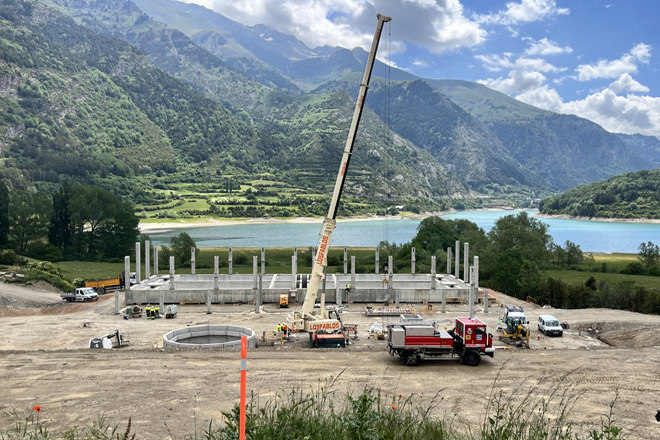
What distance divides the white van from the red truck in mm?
11496

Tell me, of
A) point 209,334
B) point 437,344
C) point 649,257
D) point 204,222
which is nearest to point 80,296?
point 209,334

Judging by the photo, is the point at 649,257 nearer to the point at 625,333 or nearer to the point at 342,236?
the point at 625,333

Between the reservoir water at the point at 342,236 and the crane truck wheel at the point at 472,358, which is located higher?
the reservoir water at the point at 342,236

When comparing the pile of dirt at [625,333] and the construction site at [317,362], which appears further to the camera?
the pile of dirt at [625,333]

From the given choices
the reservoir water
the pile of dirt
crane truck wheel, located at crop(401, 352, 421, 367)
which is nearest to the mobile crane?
crane truck wheel, located at crop(401, 352, 421, 367)

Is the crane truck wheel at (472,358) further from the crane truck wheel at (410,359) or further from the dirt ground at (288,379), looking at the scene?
the crane truck wheel at (410,359)

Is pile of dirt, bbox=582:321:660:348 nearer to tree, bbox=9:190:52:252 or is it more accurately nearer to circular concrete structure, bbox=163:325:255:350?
circular concrete structure, bbox=163:325:255:350

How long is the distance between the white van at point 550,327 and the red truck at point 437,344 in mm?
11496

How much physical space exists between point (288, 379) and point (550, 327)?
20.3 metres

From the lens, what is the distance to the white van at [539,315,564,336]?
30.6m

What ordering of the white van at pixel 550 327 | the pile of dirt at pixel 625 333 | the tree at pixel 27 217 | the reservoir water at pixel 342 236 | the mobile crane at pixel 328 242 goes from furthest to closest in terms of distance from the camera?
the reservoir water at pixel 342 236 → the tree at pixel 27 217 → the white van at pixel 550 327 → the pile of dirt at pixel 625 333 → the mobile crane at pixel 328 242

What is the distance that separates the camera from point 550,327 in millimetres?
30828

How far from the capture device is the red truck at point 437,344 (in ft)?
67.9

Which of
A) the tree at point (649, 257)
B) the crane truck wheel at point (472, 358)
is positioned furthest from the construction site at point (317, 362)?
the tree at point (649, 257)
